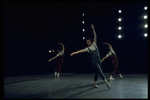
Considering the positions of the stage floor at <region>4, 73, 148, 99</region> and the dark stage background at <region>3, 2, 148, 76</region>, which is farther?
the dark stage background at <region>3, 2, 148, 76</region>

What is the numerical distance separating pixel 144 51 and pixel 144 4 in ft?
11.2

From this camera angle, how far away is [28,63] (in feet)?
43.8

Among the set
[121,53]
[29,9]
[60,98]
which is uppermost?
[29,9]

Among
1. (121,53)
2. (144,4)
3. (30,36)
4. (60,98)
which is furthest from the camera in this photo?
(30,36)

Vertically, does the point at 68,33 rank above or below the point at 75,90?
above

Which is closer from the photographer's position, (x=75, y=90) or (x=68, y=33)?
(x=75, y=90)

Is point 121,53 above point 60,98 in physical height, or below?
above

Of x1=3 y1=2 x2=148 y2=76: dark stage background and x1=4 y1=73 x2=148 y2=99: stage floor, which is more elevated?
x1=3 y1=2 x2=148 y2=76: dark stage background

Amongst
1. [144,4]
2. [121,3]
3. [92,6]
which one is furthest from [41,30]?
[144,4]

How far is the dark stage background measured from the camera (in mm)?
11539

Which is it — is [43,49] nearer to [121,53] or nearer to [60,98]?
[121,53]

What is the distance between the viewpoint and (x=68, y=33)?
12.9m

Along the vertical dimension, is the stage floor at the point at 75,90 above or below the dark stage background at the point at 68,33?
below

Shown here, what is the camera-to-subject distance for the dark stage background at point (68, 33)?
11539mm
